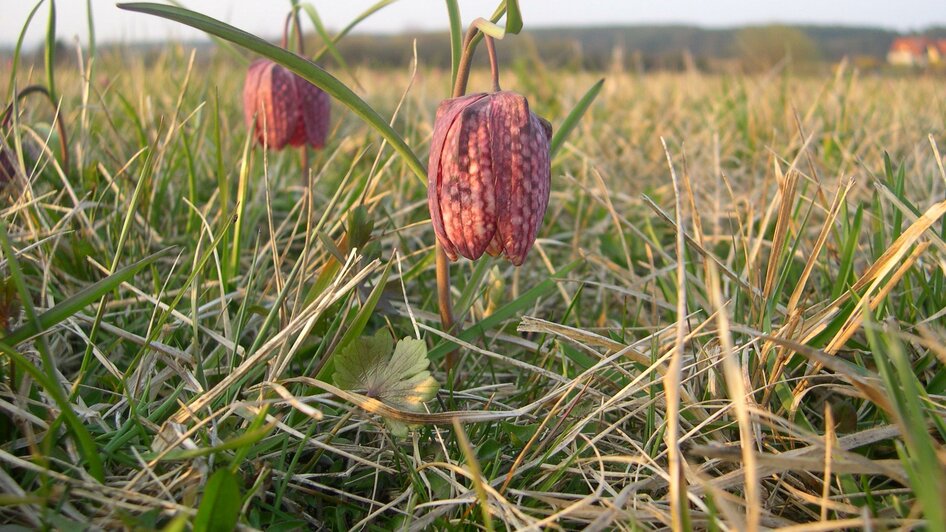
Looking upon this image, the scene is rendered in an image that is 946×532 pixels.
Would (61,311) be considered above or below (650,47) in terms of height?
below

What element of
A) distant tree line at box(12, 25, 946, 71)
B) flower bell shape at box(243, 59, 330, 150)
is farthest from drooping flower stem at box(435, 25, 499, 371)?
flower bell shape at box(243, 59, 330, 150)

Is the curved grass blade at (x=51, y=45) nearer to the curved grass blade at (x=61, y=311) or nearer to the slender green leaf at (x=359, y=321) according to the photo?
the curved grass blade at (x=61, y=311)

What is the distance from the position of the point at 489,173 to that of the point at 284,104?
2.51 ft

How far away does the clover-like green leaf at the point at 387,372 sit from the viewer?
838 millimetres

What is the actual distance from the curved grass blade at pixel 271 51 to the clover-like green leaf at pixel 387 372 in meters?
0.24

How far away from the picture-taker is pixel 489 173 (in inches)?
33.0

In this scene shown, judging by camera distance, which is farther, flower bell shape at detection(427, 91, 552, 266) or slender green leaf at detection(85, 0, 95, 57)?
slender green leaf at detection(85, 0, 95, 57)

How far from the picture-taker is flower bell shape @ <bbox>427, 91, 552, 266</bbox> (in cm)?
83

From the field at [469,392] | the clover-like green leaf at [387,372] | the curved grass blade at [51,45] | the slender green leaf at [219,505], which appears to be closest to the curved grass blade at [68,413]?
the field at [469,392]

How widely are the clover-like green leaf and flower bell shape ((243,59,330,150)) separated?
2.43 feet

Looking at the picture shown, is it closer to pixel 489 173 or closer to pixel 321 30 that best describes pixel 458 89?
pixel 489 173

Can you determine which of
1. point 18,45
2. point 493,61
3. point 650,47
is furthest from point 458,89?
point 650,47

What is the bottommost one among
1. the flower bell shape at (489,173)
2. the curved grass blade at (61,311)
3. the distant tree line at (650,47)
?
the curved grass blade at (61,311)

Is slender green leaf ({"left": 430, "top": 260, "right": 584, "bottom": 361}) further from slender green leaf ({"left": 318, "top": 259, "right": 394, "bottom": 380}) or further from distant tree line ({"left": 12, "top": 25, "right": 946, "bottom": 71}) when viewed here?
distant tree line ({"left": 12, "top": 25, "right": 946, "bottom": 71})
